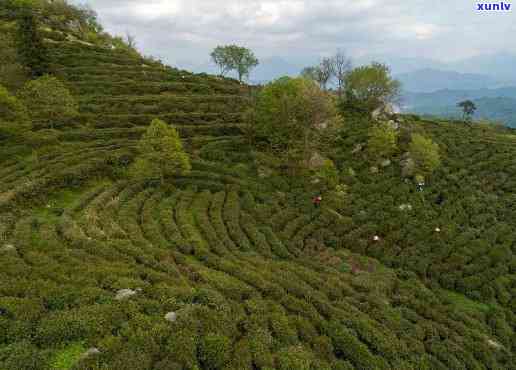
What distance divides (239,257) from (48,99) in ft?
113

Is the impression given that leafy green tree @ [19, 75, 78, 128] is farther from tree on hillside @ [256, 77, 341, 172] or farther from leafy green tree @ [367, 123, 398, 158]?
leafy green tree @ [367, 123, 398, 158]

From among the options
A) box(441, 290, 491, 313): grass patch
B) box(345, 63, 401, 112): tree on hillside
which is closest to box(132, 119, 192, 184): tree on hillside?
box(441, 290, 491, 313): grass patch

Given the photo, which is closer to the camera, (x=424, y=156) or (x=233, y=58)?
(x=424, y=156)

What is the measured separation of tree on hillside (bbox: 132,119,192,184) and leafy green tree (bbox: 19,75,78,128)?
626 inches

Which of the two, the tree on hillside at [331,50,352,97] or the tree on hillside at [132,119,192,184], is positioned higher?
the tree on hillside at [331,50,352,97]

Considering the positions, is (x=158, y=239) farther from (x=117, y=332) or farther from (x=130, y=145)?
(x=130, y=145)

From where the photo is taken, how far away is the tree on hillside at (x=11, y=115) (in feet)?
118

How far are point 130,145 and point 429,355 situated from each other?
40.6 metres

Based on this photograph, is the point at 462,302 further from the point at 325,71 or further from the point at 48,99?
the point at 325,71

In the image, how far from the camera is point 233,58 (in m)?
101

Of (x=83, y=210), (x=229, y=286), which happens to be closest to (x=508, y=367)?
(x=229, y=286)

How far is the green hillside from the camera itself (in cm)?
1414

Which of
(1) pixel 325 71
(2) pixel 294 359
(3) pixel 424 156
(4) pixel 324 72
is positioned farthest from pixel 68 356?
(4) pixel 324 72

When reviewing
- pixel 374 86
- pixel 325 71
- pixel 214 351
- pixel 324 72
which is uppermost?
pixel 325 71
